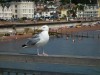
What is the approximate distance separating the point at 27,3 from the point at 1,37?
40963 millimetres

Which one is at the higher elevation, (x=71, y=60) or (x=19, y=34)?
(x=71, y=60)

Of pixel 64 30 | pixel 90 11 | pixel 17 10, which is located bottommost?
pixel 64 30

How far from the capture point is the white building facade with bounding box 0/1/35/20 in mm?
95250

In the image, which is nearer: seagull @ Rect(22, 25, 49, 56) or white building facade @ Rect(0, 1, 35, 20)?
seagull @ Rect(22, 25, 49, 56)

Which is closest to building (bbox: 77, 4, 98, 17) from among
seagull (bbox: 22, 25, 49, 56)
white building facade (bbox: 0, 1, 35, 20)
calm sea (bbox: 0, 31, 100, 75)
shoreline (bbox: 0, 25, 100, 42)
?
white building facade (bbox: 0, 1, 35, 20)

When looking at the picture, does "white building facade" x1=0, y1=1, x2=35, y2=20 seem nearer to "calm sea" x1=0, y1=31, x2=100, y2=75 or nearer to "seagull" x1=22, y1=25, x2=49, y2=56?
"calm sea" x1=0, y1=31, x2=100, y2=75

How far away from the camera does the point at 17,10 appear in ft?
317

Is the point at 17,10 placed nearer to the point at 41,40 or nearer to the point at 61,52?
the point at 61,52

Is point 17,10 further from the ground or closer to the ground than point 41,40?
closer to the ground

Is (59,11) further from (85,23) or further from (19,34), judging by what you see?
(19,34)

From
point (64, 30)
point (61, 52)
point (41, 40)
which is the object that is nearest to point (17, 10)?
point (64, 30)

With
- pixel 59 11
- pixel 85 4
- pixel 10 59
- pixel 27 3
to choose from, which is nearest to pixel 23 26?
pixel 27 3

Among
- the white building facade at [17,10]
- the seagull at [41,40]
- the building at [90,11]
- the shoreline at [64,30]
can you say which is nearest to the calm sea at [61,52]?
the seagull at [41,40]

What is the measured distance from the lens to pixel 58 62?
5242 millimetres
